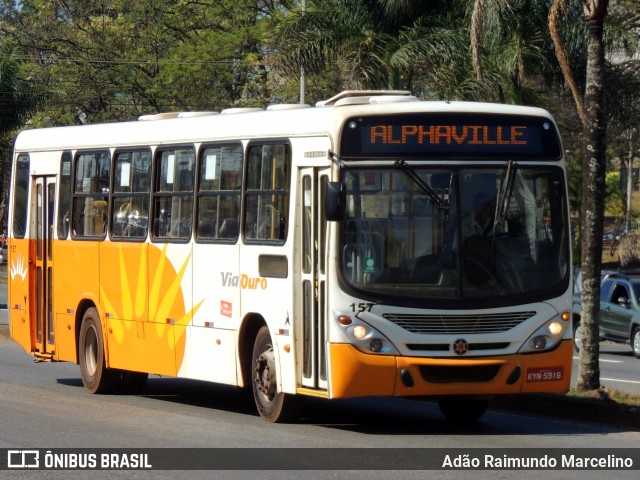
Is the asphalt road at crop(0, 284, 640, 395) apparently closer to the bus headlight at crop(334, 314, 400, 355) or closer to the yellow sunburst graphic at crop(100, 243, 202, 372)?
the yellow sunburst graphic at crop(100, 243, 202, 372)

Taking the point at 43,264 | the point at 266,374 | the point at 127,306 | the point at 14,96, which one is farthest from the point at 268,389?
the point at 14,96

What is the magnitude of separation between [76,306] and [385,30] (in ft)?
47.6

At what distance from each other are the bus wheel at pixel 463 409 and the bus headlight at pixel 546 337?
1.20m

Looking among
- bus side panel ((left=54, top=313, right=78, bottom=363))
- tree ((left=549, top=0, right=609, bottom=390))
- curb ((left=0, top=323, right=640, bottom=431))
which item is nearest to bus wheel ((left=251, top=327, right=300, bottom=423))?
curb ((left=0, top=323, right=640, bottom=431))

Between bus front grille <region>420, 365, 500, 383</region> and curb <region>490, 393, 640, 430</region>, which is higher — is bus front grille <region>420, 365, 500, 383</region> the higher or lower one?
the higher one

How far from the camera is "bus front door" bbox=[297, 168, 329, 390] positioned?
12.1 meters

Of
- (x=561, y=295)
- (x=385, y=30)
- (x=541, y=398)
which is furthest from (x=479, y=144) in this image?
(x=385, y=30)

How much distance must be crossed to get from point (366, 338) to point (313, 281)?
0.85 metres

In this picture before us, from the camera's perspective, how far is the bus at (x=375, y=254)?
11.8 metres

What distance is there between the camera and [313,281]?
482 inches

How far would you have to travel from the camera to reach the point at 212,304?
1404 cm

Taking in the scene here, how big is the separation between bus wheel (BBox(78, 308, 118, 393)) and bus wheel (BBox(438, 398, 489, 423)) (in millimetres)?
4697

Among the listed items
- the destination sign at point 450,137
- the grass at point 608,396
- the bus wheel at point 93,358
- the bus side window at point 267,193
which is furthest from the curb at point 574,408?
the bus wheel at point 93,358

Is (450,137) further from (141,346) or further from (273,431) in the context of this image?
(141,346)
